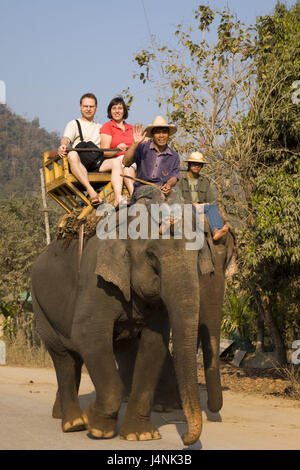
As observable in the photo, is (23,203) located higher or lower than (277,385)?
higher

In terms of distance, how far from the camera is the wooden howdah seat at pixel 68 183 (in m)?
9.07

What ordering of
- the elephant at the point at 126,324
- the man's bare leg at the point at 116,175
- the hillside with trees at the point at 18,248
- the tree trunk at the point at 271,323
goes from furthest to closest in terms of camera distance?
1. the hillside with trees at the point at 18,248
2. the tree trunk at the point at 271,323
3. the man's bare leg at the point at 116,175
4. the elephant at the point at 126,324

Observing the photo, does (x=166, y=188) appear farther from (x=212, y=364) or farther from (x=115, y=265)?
(x=212, y=364)

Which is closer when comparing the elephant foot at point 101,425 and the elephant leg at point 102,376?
the elephant leg at point 102,376

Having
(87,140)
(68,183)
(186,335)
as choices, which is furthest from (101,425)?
(87,140)

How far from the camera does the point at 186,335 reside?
6285 mm

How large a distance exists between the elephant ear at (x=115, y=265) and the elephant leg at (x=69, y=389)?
1.77 metres

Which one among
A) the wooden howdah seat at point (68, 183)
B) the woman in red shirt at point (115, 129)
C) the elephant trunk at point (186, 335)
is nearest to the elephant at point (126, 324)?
the elephant trunk at point (186, 335)

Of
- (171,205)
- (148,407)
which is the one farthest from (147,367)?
(171,205)

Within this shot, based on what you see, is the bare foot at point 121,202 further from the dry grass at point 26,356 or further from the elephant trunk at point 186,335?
the dry grass at point 26,356

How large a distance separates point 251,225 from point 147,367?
5.37m
